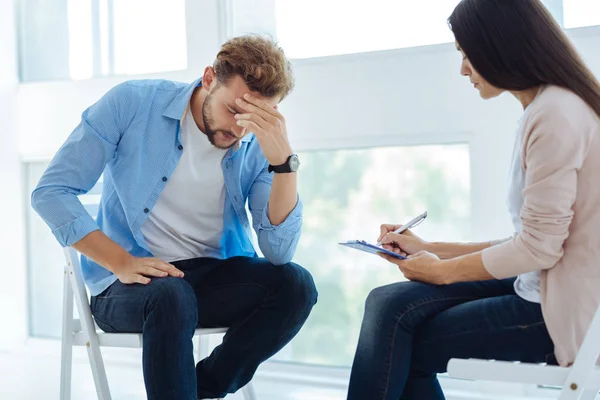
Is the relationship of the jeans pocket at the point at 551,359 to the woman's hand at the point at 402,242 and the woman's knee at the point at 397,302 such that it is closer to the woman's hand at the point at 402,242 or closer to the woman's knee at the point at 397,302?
the woman's knee at the point at 397,302

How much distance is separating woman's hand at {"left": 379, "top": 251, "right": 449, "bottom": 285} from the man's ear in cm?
55

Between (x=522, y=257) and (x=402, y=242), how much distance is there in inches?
15.6

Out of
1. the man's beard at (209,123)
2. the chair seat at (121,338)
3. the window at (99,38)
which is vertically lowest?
the chair seat at (121,338)

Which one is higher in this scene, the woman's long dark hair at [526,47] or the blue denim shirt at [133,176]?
the woman's long dark hair at [526,47]

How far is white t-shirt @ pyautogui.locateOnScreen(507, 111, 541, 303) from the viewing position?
3.71 ft

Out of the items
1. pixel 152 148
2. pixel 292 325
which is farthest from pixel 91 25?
pixel 292 325

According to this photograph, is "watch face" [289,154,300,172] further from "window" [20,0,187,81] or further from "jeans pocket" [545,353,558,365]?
"window" [20,0,187,81]

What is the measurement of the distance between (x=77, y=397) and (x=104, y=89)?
942mm

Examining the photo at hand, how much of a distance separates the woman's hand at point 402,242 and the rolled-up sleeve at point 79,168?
586 mm

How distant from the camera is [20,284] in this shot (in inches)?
99.0

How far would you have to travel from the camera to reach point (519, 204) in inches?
45.8

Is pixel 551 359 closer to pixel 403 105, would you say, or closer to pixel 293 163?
pixel 293 163

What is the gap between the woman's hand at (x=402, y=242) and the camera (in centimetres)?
145

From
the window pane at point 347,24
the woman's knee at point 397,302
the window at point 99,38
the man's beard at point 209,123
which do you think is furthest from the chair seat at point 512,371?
the window at point 99,38
